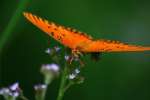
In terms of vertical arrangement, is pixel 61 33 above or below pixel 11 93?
above

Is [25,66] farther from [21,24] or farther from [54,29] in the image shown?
[54,29]

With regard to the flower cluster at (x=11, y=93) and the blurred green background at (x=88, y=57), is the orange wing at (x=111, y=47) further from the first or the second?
the blurred green background at (x=88, y=57)

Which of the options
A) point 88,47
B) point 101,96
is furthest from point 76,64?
point 101,96

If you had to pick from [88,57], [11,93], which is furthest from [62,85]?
[88,57]

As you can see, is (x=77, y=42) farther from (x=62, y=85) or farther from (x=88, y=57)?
(x=88, y=57)

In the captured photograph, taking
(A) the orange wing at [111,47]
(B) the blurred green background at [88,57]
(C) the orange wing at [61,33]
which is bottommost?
(A) the orange wing at [111,47]

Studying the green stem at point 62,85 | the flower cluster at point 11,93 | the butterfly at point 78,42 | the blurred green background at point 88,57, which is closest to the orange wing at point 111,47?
the butterfly at point 78,42
